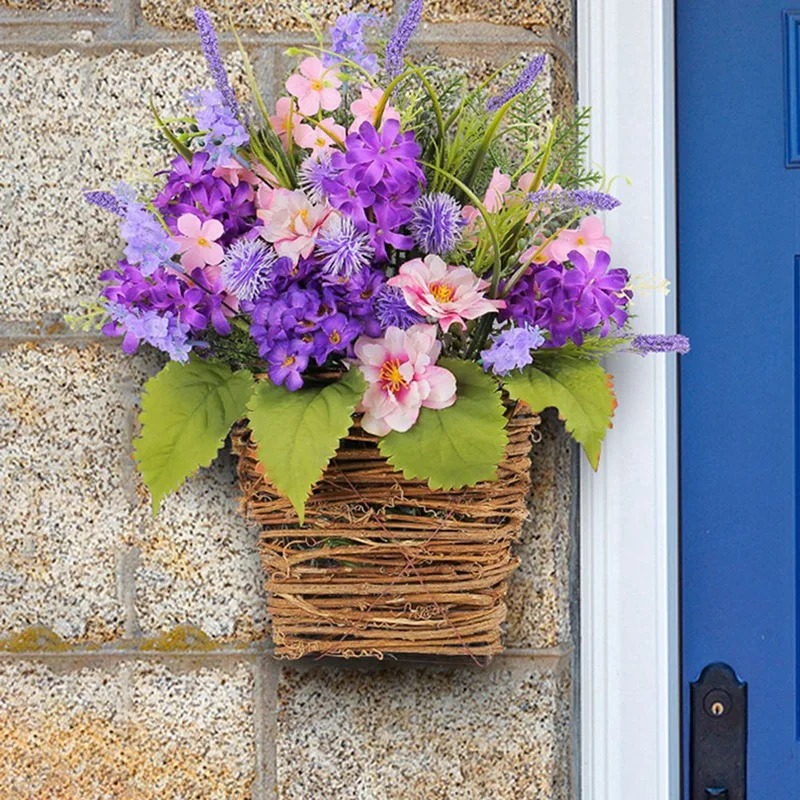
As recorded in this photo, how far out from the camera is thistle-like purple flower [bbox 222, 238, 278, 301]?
3.37ft

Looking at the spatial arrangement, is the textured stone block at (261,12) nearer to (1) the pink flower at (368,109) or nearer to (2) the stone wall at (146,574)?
(2) the stone wall at (146,574)

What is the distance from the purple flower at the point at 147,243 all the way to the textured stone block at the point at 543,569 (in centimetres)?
51

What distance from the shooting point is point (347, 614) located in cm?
109

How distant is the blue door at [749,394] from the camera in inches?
53.7

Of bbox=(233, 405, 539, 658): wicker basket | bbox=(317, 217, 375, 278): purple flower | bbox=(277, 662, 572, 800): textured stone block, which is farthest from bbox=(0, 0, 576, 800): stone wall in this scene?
bbox=(317, 217, 375, 278): purple flower

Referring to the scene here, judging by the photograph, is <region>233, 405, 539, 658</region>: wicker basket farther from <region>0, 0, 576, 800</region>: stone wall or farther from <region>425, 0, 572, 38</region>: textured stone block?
<region>425, 0, 572, 38</region>: textured stone block

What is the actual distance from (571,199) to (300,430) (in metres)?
0.38

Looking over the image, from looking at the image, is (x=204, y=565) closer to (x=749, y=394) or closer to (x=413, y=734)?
(x=413, y=734)

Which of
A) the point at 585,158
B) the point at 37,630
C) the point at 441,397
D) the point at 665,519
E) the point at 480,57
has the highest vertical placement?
the point at 480,57

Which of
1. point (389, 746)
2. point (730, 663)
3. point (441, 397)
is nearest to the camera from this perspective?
point (441, 397)

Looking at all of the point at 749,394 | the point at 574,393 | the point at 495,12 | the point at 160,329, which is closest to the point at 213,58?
the point at 160,329

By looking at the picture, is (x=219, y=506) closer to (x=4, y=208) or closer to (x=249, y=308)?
(x=249, y=308)

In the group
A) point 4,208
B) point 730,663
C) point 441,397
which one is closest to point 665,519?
point 730,663

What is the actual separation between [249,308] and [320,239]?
108mm
